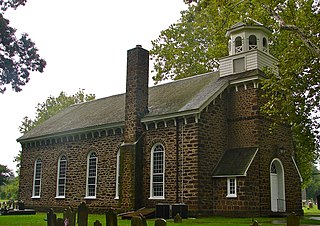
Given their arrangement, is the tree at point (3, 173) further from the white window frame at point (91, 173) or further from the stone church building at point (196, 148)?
the white window frame at point (91, 173)

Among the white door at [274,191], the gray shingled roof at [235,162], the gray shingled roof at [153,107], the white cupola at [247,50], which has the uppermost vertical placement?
the white cupola at [247,50]

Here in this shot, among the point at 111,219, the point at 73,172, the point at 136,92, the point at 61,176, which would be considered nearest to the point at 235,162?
the point at 136,92

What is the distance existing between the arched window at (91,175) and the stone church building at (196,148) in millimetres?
70

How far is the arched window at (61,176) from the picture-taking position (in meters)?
33.2

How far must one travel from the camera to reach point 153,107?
28797 millimetres

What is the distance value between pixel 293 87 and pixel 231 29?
918 cm

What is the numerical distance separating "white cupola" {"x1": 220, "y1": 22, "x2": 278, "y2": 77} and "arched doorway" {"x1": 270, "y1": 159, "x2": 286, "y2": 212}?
604 cm

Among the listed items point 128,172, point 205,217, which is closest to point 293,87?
point 205,217

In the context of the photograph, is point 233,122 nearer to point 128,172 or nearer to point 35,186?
point 128,172

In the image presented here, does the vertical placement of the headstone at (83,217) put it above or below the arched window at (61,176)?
below

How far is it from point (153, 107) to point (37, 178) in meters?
13.5

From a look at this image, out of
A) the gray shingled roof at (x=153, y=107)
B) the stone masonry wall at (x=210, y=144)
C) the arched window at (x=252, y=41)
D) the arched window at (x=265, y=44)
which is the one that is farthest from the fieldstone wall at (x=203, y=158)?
the arched window at (x=265, y=44)

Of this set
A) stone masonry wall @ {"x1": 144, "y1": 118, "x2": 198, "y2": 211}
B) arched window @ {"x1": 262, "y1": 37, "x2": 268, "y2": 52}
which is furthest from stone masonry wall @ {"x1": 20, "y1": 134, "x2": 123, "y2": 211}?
arched window @ {"x1": 262, "y1": 37, "x2": 268, "y2": 52}

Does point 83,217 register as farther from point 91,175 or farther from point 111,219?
point 91,175
